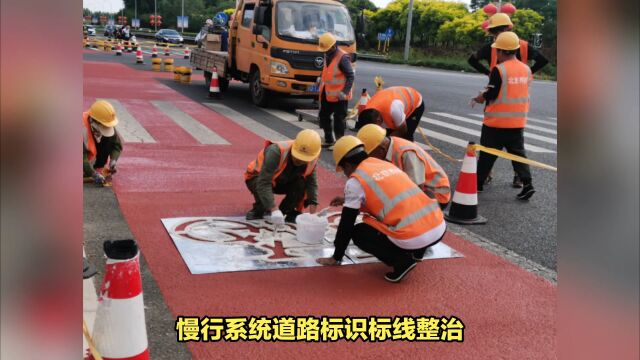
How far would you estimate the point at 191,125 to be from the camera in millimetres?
11133

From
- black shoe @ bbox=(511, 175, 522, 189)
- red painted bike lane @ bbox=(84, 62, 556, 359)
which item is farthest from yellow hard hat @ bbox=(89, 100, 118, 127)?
black shoe @ bbox=(511, 175, 522, 189)

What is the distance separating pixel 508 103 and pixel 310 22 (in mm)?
7702

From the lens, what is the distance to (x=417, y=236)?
14.3 feet

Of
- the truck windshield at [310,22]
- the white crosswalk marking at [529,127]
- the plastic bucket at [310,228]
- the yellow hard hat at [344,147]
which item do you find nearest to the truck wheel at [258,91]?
the truck windshield at [310,22]

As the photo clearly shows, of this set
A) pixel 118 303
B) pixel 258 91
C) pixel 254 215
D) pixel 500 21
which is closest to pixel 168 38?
pixel 258 91

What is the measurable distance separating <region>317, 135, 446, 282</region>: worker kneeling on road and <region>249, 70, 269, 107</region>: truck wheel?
9.84 meters

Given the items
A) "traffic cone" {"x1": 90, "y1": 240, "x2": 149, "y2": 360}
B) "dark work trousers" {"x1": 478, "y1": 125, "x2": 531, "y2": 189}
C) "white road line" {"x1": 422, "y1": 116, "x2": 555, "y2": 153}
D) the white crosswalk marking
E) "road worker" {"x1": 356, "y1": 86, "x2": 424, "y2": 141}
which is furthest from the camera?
the white crosswalk marking

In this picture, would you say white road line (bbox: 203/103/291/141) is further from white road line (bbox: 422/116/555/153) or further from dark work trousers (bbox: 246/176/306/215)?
dark work trousers (bbox: 246/176/306/215)

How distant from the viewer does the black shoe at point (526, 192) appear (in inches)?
286

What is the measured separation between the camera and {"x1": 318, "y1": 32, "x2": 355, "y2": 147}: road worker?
955 cm
